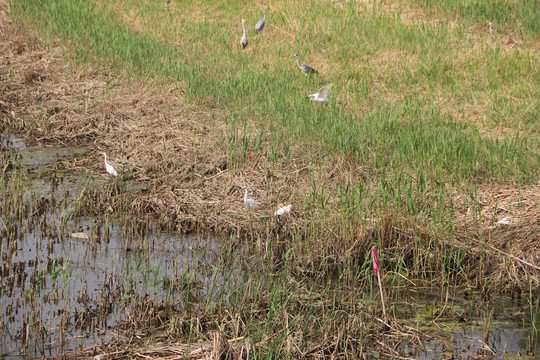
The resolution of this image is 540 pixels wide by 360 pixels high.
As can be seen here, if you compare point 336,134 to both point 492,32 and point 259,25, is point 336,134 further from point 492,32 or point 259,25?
point 492,32

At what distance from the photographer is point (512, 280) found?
4965 millimetres

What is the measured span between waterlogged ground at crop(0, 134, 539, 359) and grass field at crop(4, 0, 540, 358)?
0.93 feet

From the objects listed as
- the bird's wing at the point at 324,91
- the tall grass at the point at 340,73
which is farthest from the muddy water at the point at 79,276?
the bird's wing at the point at 324,91

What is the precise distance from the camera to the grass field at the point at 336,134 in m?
5.14

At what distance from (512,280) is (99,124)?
217 inches

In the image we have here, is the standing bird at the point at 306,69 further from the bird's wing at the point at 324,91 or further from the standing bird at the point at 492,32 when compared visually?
the standing bird at the point at 492,32

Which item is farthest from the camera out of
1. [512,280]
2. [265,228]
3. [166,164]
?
[166,164]

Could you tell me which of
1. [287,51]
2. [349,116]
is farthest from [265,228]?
[287,51]

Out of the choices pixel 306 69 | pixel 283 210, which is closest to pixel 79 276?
pixel 283 210

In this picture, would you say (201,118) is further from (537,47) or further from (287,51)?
(537,47)

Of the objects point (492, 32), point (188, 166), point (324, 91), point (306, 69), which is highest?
point (492, 32)

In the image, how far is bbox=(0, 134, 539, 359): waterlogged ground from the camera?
4.07 m

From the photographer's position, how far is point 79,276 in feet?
16.3

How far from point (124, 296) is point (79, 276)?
684 millimetres
